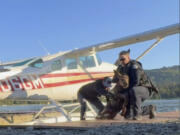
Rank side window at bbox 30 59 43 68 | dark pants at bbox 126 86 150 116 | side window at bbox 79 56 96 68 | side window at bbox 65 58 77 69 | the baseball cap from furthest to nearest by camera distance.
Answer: side window at bbox 79 56 96 68
side window at bbox 65 58 77 69
side window at bbox 30 59 43 68
the baseball cap
dark pants at bbox 126 86 150 116

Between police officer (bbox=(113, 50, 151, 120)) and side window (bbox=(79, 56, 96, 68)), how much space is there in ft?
16.4

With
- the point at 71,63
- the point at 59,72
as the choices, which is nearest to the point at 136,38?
the point at 71,63

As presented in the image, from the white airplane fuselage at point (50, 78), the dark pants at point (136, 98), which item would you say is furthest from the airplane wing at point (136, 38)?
the dark pants at point (136, 98)

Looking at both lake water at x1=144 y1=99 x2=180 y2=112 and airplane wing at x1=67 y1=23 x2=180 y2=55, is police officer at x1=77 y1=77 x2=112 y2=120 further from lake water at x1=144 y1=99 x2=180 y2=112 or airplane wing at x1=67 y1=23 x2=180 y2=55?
airplane wing at x1=67 y1=23 x2=180 y2=55

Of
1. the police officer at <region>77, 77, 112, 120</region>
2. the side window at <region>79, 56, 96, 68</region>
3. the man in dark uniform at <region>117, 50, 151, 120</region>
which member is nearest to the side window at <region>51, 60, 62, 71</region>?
the side window at <region>79, 56, 96, 68</region>

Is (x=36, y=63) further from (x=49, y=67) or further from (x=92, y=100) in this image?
(x=92, y=100)

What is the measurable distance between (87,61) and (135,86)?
18.0ft

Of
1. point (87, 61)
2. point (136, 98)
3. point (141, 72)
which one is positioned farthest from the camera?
point (87, 61)

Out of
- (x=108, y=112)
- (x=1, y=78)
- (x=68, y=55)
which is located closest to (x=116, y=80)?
(x=108, y=112)

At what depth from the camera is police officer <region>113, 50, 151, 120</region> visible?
434 centimetres

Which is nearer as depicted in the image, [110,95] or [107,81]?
[110,95]

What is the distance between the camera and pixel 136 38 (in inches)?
376

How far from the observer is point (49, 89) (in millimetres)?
8664

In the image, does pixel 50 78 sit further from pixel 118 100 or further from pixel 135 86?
pixel 135 86
